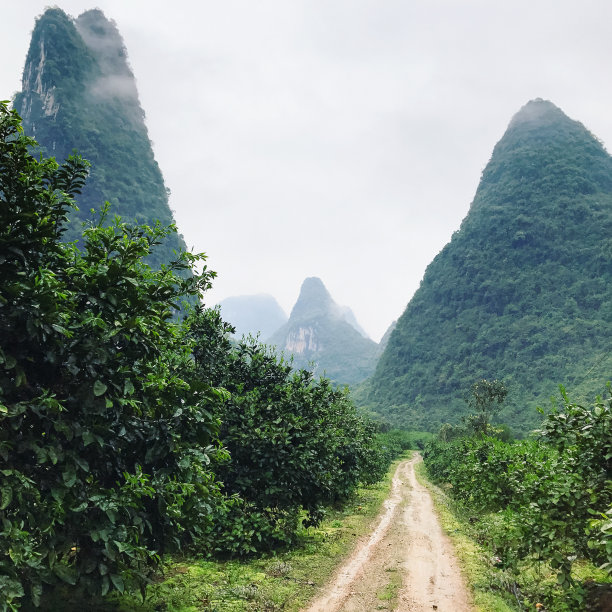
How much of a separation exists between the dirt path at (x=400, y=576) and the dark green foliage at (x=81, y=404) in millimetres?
4728

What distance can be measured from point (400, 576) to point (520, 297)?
13143cm

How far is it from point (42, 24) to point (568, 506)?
169346 mm

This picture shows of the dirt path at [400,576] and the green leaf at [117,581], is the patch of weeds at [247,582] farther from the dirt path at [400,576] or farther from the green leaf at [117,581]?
the green leaf at [117,581]

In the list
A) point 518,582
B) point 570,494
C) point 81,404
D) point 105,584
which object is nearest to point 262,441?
point 105,584

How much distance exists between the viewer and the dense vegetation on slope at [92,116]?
11550 cm

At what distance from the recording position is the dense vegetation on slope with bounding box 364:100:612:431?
340 feet

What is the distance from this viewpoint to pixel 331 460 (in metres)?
13.7

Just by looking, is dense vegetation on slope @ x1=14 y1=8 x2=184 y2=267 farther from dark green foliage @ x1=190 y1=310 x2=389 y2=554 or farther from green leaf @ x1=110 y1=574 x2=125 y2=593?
green leaf @ x1=110 y1=574 x2=125 y2=593

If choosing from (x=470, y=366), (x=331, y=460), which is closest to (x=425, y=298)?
(x=470, y=366)

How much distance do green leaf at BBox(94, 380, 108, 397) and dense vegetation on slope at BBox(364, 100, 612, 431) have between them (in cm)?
9369

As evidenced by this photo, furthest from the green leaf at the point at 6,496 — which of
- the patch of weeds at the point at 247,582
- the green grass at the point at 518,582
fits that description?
the green grass at the point at 518,582

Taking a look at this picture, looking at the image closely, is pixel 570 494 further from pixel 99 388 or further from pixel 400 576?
pixel 99 388

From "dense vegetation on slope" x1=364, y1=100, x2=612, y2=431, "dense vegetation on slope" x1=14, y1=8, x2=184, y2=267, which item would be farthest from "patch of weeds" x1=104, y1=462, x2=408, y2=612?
"dense vegetation on slope" x1=14, y1=8, x2=184, y2=267

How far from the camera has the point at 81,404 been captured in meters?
5.20
